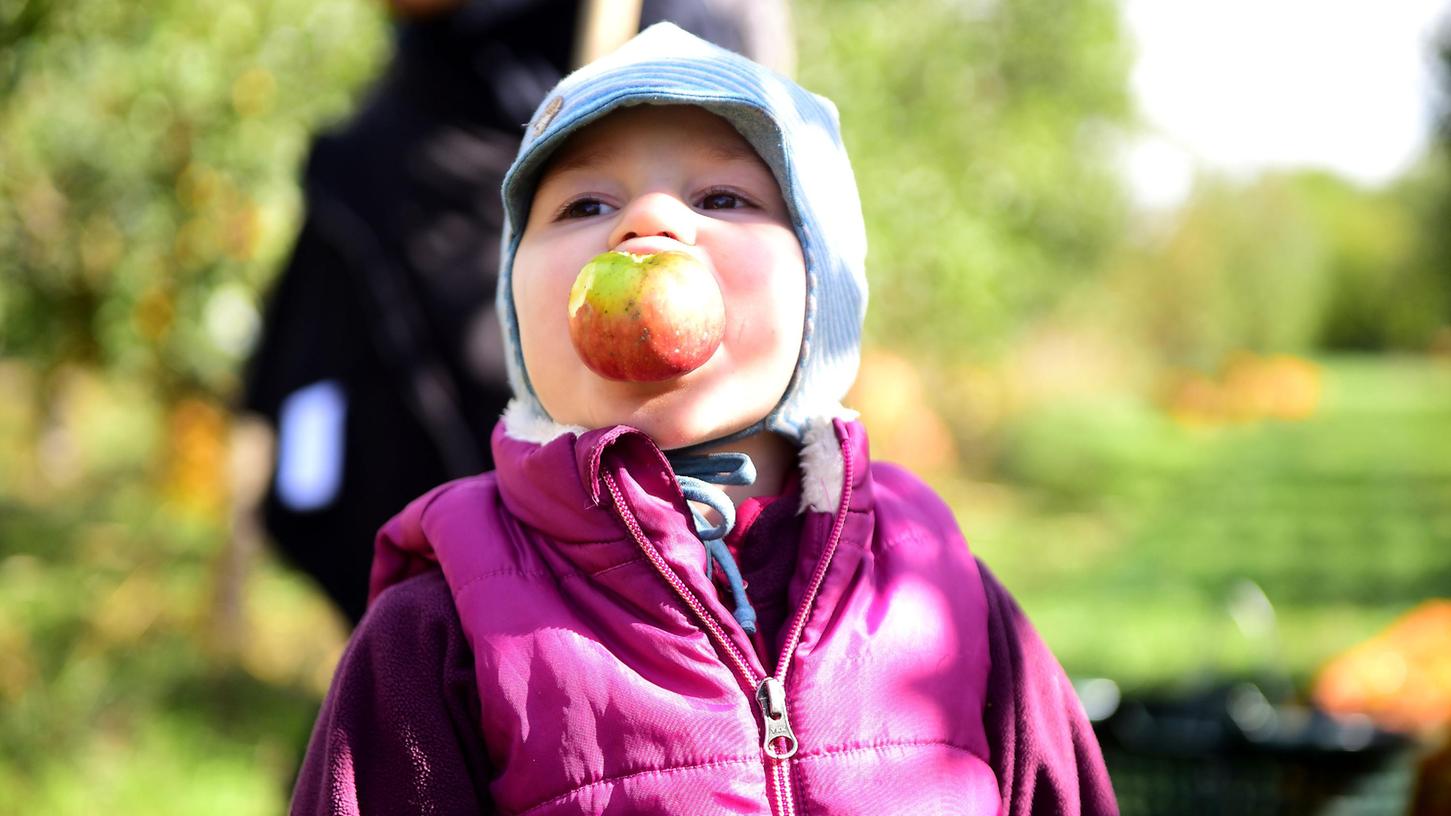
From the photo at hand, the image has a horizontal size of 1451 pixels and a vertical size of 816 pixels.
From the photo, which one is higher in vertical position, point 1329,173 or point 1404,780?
point 1329,173

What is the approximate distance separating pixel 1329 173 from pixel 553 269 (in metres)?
50.0

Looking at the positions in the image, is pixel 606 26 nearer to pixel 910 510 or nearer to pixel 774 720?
pixel 910 510

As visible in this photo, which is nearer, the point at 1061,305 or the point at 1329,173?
the point at 1061,305

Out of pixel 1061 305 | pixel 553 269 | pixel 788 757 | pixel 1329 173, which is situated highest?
pixel 1329 173

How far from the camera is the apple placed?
50.4 inches

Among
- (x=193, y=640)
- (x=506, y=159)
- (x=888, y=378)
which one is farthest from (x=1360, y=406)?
(x=506, y=159)

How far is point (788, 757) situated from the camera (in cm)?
131

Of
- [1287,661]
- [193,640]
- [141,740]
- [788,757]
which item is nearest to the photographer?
[788,757]

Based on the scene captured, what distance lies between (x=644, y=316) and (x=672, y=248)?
0.35 feet

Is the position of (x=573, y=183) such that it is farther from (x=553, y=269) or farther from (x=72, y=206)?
(x=72, y=206)

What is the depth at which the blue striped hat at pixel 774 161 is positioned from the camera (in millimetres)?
1391

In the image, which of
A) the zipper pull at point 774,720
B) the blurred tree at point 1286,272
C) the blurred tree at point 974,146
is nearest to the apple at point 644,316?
the zipper pull at point 774,720

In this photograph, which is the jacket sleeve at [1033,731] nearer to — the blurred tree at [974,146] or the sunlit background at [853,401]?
the sunlit background at [853,401]

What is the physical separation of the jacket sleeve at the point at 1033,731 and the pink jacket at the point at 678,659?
0.03 m
